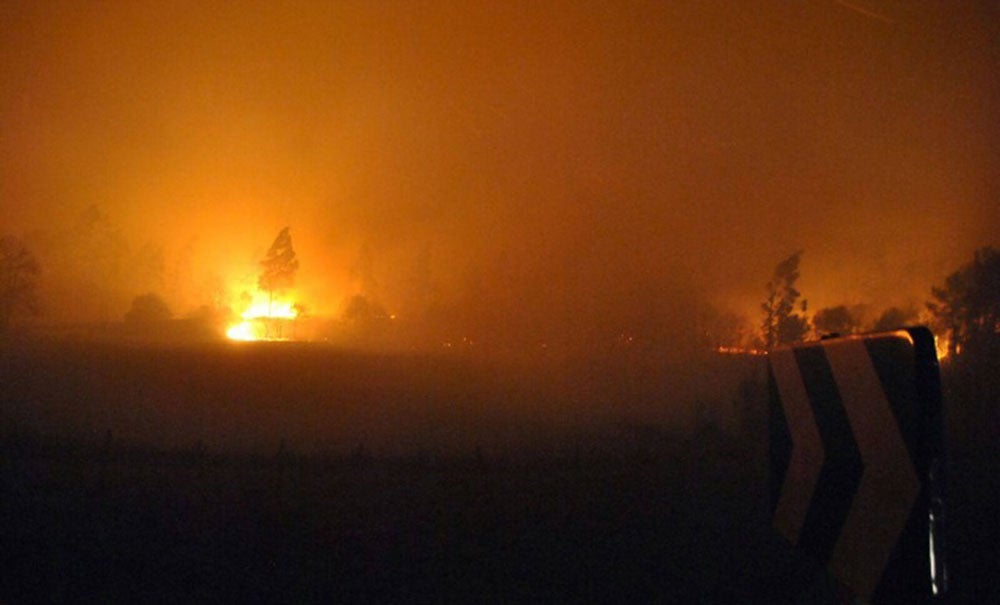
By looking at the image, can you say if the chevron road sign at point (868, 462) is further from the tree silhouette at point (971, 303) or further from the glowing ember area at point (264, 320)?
the glowing ember area at point (264, 320)

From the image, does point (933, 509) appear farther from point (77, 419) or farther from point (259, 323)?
point (259, 323)

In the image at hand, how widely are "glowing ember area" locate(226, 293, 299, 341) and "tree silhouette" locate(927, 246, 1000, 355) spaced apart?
31.9 meters

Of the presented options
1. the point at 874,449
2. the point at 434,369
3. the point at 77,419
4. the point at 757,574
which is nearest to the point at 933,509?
the point at 874,449

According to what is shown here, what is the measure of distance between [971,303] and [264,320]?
34.3 m

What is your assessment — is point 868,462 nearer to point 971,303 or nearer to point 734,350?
point 971,303

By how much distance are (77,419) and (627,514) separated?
968 inches

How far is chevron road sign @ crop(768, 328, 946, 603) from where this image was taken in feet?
9.09

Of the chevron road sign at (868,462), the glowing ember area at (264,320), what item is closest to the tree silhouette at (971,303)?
the chevron road sign at (868,462)

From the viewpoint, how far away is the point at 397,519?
365 inches

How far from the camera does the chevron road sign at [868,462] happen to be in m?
2.77

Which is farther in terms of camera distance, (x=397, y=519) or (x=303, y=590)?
(x=397, y=519)

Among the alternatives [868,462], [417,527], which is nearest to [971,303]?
[417,527]

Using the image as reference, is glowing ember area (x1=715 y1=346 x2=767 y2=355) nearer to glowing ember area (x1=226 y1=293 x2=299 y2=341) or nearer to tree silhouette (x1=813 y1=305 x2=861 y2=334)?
tree silhouette (x1=813 y1=305 x2=861 y2=334)

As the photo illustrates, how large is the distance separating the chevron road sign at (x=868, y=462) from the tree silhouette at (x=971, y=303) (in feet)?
88.3
